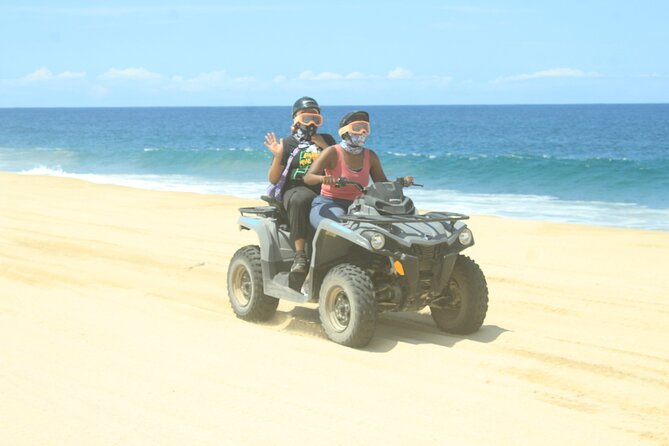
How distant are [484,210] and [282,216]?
14.5m

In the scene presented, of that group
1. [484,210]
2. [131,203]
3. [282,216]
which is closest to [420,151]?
[484,210]

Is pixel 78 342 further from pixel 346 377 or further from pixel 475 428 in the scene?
pixel 475 428

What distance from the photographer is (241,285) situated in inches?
318

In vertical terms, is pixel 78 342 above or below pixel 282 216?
below

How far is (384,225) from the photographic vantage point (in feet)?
22.0

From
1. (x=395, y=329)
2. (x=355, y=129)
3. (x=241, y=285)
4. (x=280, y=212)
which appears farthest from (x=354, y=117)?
(x=241, y=285)

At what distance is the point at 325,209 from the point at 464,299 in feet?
4.39

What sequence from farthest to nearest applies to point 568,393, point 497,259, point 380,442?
point 497,259, point 568,393, point 380,442

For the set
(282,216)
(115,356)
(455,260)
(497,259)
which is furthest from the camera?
(497,259)

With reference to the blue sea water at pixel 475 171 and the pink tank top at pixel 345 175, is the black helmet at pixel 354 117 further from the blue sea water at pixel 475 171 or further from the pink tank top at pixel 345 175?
the blue sea water at pixel 475 171

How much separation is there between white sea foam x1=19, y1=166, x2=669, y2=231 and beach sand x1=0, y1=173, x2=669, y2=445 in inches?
354

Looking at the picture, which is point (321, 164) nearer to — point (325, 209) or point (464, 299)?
point (325, 209)

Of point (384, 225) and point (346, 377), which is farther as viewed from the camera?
point (384, 225)

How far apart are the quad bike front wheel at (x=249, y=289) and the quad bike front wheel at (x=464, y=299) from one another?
1.49 meters
